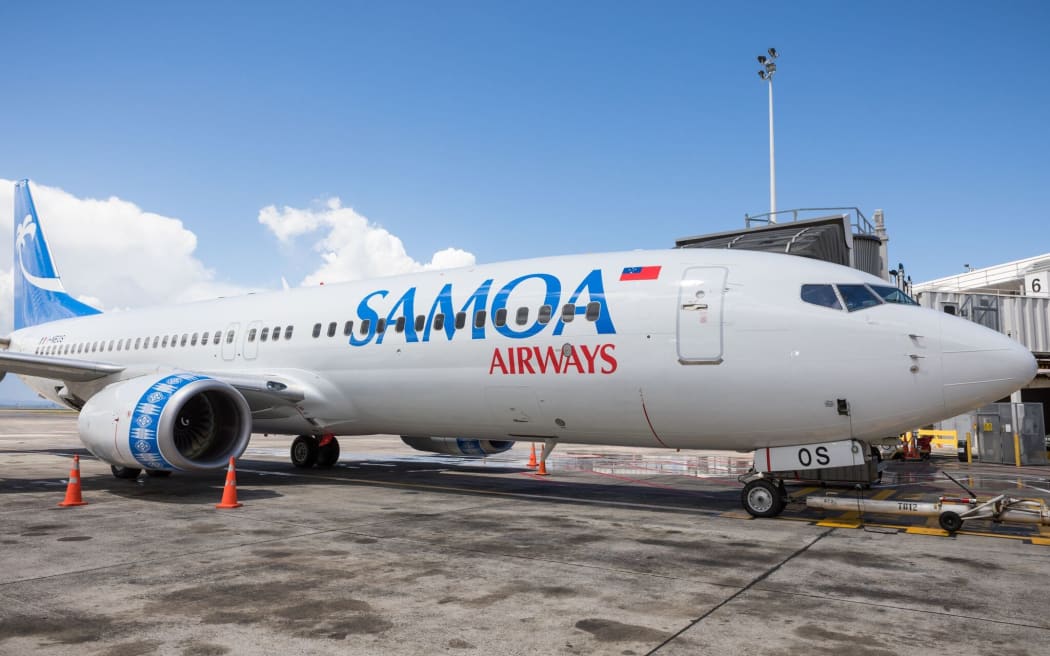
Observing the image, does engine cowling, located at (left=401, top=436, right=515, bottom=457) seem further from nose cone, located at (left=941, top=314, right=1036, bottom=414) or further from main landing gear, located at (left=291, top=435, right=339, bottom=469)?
nose cone, located at (left=941, top=314, right=1036, bottom=414)

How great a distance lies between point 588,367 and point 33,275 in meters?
21.8

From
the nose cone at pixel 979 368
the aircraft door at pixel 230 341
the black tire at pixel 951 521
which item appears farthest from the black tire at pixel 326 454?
the nose cone at pixel 979 368

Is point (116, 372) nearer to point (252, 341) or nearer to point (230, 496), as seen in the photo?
point (252, 341)

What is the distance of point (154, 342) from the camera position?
54.7 feet

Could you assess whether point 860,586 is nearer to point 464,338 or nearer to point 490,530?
point 490,530

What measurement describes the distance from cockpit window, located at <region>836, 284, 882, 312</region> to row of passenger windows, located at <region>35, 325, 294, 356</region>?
32.3 ft

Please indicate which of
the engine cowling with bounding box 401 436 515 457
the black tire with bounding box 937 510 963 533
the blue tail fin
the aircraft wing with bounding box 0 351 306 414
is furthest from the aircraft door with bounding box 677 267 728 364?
the blue tail fin

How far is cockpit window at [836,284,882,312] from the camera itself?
8.90 meters

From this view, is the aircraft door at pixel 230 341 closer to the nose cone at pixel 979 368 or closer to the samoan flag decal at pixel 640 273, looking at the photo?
the samoan flag decal at pixel 640 273

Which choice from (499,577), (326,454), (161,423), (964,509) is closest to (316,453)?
(326,454)

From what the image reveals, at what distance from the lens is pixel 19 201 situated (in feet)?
77.8

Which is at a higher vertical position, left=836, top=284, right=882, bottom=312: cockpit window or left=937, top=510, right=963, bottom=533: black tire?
left=836, top=284, right=882, bottom=312: cockpit window

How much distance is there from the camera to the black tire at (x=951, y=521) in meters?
8.48

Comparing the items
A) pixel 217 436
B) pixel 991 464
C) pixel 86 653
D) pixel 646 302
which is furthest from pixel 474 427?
pixel 991 464
